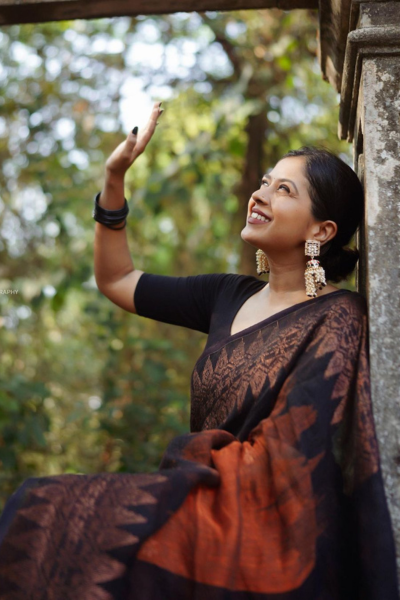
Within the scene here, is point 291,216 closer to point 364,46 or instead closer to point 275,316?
point 275,316

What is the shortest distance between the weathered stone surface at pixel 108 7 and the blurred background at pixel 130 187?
2325 millimetres

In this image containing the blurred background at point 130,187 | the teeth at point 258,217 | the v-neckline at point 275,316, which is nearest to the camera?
the v-neckline at point 275,316

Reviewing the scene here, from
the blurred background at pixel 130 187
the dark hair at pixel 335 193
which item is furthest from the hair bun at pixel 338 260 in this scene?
the blurred background at pixel 130 187

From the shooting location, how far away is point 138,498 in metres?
1.73

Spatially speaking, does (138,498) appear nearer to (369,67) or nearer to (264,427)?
(264,427)

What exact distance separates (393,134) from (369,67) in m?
0.23

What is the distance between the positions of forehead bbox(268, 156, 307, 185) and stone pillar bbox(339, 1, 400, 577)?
29cm

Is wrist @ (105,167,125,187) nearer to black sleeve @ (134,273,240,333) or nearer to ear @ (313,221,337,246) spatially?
black sleeve @ (134,273,240,333)

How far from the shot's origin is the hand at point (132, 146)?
2.49 m

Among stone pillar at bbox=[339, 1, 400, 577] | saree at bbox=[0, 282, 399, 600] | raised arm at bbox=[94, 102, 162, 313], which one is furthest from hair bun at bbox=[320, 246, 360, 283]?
raised arm at bbox=[94, 102, 162, 313]

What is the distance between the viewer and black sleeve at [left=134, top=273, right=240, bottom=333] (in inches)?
102

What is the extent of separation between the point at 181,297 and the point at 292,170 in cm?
64

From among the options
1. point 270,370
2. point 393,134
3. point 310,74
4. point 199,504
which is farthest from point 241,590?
point 310,74

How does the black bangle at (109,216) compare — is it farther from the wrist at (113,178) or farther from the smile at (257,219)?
the smile at (257,219)
